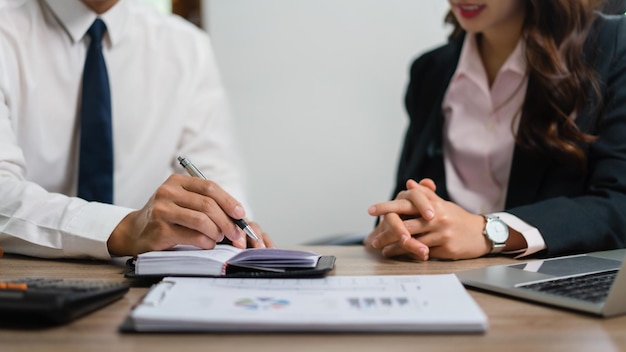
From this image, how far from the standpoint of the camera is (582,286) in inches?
40.1

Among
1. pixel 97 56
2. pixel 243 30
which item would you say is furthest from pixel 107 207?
pixel 243 30

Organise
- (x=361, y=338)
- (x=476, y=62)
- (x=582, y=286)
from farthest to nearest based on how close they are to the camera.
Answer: (x=476, y=62) < (x=582, y=286) < (x=361, y=338)

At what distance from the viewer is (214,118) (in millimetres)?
2133

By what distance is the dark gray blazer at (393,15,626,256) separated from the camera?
4.65 feet

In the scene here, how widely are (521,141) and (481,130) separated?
0.15m

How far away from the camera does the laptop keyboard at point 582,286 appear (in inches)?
37.6

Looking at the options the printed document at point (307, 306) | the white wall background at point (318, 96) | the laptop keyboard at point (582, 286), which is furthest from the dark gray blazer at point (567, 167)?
the white wall background at point (318, 96)

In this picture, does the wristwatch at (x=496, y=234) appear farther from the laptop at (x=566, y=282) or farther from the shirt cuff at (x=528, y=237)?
the laptop at (x=566, y=282)

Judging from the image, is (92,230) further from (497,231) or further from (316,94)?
(316,94)

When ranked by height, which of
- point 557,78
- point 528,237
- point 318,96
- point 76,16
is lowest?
point 318,96

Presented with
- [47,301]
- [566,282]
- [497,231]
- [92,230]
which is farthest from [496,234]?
[47,301]

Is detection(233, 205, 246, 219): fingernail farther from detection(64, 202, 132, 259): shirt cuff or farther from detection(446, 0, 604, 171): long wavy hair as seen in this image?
detection(446, 0, 604, 171): long wavy hair

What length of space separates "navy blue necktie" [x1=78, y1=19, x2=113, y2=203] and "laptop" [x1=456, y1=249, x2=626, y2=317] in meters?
0.95

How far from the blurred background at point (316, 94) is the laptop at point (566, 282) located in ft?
6.39
